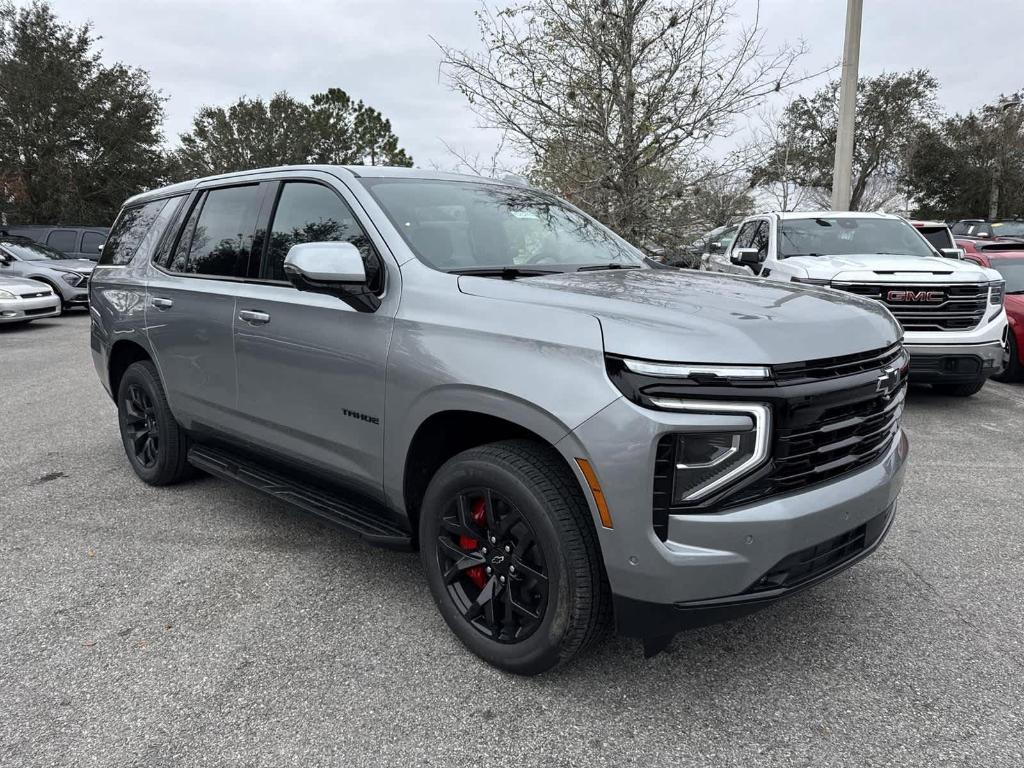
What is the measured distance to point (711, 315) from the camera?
2367mm

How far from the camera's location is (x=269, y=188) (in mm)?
3717

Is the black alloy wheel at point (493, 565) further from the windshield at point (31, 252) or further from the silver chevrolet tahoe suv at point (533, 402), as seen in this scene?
the windshield at point (31, 252)

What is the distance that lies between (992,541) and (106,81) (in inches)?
1347

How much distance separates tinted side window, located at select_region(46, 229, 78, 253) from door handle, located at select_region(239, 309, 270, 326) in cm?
1747

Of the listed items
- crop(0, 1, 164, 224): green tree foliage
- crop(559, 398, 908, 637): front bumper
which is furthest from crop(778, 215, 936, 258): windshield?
crop(0, 1, 164, 224): green tree foliage

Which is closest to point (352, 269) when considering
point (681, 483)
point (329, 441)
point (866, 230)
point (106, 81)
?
point (329, 441)

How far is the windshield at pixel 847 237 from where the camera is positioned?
7.95m

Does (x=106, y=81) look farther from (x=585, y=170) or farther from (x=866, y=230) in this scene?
(x=866, y=230)

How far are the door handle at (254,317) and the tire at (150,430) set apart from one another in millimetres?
1161

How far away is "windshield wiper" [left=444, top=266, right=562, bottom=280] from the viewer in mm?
2988

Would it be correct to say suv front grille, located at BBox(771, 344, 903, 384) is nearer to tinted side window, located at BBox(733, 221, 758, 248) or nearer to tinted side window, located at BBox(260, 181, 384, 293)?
tinted side window, located at BBox(260, 181, 384, 293)

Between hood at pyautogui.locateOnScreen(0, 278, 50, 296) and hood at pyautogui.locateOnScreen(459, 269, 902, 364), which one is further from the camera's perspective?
hood at pyautogui.locateOnScreen(0, 278, 50, 296)

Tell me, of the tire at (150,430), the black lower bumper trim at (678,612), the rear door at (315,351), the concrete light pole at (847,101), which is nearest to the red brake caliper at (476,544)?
the rear door at (315,351)

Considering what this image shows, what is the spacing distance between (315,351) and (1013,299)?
26.9ft
